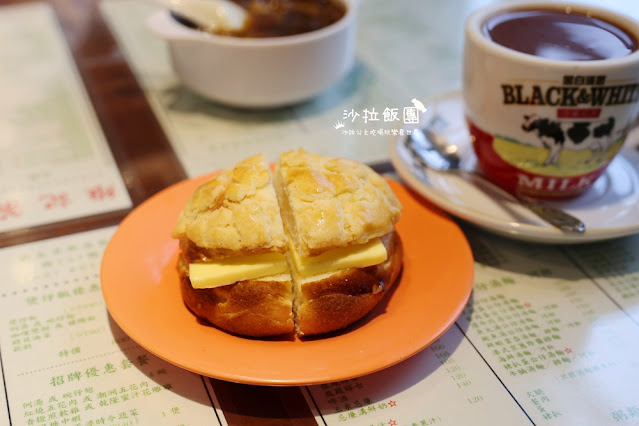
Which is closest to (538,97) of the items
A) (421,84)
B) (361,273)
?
(361,273)

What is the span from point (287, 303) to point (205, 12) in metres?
1.09

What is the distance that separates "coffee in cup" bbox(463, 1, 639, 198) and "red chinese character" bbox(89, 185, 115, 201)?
89 centimetres

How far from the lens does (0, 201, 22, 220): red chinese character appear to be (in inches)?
55.5

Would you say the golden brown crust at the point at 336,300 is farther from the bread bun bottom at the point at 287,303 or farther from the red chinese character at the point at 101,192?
the red chinese character at the point at 101,192

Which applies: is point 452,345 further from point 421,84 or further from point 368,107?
point 421,84

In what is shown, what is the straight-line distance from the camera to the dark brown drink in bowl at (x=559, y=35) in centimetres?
119

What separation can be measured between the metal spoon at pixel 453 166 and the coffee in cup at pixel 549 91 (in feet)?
0.12

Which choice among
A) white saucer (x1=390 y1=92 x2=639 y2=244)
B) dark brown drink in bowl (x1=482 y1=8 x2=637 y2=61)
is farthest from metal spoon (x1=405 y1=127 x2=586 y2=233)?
dark brown drink in bowl (x1=482 y1=8 x2=637 y2=61)

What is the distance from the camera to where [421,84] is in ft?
6.46

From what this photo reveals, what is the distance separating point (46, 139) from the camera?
1700 millimetres

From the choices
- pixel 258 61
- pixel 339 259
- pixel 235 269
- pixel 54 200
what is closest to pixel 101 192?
pixel 54 200

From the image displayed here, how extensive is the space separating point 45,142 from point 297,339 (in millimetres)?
1087

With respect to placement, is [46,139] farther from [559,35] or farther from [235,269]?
[559,35]

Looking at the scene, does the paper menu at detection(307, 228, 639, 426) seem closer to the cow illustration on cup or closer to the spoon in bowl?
the cow illustration on cup
